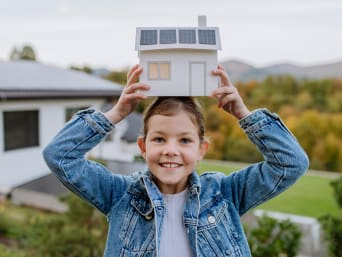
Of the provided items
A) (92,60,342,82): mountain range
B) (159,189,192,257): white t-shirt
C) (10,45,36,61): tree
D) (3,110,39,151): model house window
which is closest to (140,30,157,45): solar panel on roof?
(159,189,192,257): white t-shirt

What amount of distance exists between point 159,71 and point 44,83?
628 cm

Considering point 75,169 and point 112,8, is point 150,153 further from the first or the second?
point 112,8

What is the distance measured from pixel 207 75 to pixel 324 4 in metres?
5.29

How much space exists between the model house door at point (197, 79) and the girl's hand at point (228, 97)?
0.09 feet

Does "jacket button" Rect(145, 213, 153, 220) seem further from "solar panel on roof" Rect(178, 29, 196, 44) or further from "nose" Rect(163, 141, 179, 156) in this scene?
"solar panel on roof" Rect(178, 29, 196, 44)

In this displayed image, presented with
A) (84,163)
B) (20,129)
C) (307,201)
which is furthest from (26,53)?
(84,163)

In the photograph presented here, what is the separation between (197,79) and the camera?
104 centimetres

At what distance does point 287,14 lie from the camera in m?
6.67

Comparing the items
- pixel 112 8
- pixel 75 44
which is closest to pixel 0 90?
pixel 75 44

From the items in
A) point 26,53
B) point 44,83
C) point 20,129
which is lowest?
point 20,129

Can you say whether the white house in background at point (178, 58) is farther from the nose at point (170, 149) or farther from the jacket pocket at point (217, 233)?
the jacket pocket at point (217, 233)

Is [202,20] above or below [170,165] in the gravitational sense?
above

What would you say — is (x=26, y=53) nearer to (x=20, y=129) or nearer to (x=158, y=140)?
(x=20, y=129)

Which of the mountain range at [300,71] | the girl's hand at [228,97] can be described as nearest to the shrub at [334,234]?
the girl's hand at [228,97]
